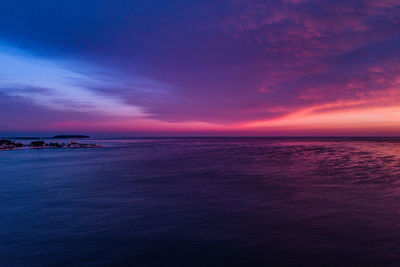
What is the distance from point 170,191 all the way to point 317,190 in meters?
9.14

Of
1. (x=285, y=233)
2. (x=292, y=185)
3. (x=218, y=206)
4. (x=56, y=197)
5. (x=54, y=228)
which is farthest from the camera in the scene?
(x=292, y=185)

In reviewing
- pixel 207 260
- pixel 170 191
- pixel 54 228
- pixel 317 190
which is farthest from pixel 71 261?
pixel 317 190

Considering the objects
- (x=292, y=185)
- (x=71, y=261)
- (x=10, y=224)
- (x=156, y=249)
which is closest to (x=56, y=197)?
(x=10, y=224)

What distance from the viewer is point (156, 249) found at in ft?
24.5

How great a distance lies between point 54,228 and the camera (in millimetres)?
9312

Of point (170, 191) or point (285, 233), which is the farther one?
point (170, 191)

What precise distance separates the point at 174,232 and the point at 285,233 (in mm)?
3860

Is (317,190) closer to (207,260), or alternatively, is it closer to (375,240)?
(375,240)

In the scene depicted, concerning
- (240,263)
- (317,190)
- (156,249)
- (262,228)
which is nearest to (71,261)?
(156,249)

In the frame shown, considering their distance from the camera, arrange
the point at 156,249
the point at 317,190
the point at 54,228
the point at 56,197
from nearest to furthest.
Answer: the point at 156,249 → the point at 54,228 → the point at 56,197 → the point at 317,190

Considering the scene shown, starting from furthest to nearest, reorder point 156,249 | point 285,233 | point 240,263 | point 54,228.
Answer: point 54,228, point 285,233, point 156,249, point 240,263

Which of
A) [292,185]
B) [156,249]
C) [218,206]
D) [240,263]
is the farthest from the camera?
[292,185]

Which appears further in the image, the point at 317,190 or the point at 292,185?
the point at 292,185

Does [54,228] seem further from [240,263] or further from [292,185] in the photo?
[292,185]
